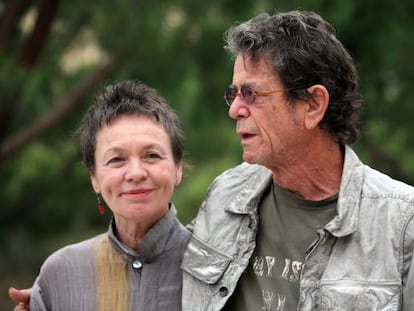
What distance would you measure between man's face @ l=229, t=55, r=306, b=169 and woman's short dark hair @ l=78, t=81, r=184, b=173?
0.24 m

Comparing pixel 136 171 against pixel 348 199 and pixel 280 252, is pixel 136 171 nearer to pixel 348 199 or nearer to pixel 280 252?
pixel 280 252

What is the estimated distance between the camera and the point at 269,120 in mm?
2592

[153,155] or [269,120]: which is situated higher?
[269,120]

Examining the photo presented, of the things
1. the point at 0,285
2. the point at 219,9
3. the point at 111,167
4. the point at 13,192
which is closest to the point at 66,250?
the point at 111,167

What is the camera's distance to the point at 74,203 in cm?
657

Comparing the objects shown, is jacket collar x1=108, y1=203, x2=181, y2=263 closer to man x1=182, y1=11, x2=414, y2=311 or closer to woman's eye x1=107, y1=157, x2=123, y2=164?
man x1=182, y1=11, x2=414, y2=311

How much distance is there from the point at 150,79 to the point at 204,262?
3.25m

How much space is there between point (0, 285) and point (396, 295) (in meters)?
6.71

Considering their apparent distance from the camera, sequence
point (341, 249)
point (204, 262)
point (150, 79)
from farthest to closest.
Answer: point (150, 79) < point (204, 262) < point (341, 249)

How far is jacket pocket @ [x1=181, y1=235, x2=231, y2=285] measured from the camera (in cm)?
263

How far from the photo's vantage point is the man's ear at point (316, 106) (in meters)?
2.59

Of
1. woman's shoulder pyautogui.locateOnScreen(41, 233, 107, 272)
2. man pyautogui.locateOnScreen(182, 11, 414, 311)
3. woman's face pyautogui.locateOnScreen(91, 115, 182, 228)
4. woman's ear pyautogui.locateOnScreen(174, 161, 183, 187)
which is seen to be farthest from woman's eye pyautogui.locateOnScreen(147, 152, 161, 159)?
woman's shoulder pyautogui.locateOnScreen(41, 233, 107, 272)

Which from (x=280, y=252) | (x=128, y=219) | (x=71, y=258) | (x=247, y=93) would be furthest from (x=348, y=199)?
(x=71, y=258)

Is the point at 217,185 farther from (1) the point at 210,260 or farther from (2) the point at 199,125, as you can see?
(2) the point at 199,125
